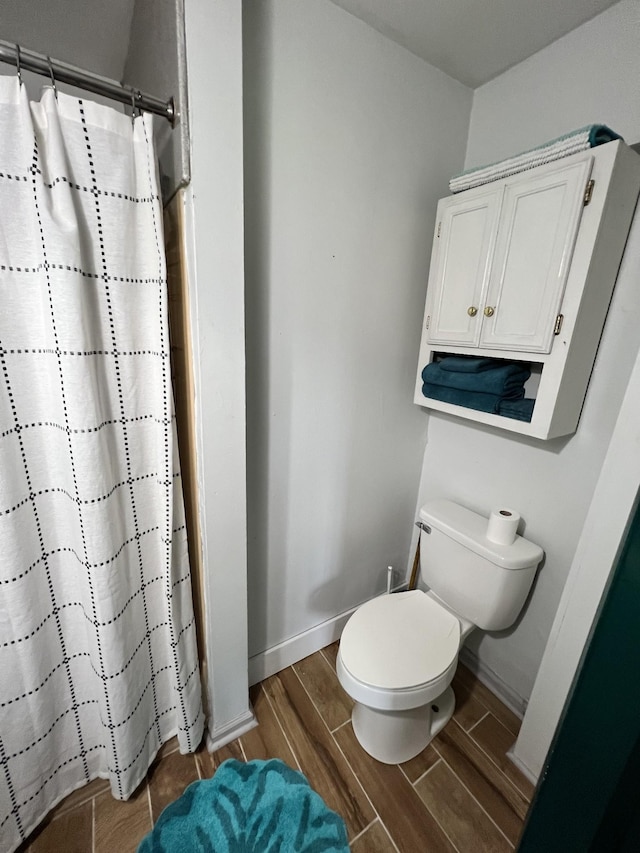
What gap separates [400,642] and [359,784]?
46 cm

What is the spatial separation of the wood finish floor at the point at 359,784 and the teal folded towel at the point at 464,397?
1.23 metres

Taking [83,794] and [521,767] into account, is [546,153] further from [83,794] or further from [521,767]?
[83,794]

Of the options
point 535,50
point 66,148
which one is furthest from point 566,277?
point 66,148

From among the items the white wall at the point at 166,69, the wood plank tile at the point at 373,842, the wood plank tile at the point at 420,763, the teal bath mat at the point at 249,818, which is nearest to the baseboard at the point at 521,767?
the wood plank tile at the point at 420,763

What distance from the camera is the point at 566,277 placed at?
3.12 ft

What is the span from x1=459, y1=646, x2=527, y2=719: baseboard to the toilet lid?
1.35 ft

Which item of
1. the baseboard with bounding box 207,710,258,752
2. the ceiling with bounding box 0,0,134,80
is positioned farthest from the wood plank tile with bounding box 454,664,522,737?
the ceiling with bounding box 0,0,134,80

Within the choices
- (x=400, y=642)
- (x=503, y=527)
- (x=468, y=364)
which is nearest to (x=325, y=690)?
(x=400, y=642)

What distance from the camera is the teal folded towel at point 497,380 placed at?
1.13m

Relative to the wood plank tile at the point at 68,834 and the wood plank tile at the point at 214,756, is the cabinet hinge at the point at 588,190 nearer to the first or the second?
the wood plank tile at the point at 214,756

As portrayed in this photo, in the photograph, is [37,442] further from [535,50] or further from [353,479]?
[535,50]

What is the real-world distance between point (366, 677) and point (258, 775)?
0.52 m

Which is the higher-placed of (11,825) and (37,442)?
(37,442)

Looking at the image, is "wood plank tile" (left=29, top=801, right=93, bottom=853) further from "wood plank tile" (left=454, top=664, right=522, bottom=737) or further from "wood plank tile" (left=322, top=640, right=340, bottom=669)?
"wood plank tile" (left=454, top=664, right=522, bottom=737)
